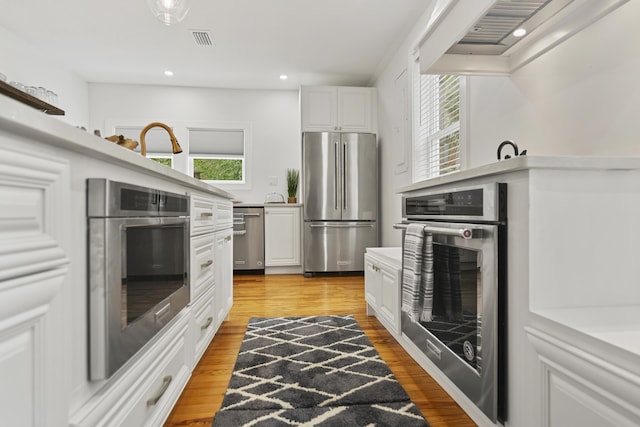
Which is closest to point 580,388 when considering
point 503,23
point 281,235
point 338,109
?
point 503,23

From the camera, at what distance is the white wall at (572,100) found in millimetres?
1269

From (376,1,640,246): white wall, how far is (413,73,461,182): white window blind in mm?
326

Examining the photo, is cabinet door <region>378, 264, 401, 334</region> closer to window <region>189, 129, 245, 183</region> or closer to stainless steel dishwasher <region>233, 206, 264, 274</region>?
stainless steel dishwasher <region>233, 206, 264, 274</region>

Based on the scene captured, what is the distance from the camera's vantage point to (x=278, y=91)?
5.12 metres

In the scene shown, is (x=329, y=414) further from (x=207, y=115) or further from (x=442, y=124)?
(x=207, y=115)

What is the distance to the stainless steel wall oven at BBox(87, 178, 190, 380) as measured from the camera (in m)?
0.71

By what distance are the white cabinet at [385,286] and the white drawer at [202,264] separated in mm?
994

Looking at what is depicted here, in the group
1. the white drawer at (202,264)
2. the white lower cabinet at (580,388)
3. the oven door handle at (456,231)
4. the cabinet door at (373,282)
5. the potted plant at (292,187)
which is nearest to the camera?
the white lower cabinet at (580,388)

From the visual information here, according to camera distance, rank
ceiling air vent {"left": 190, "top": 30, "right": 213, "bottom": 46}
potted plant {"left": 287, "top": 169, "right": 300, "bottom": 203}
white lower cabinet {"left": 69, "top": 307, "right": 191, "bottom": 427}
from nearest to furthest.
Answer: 1. white lower cabinet {"left": 69, "top": 307, "right": 191, "bottom": 427}
2. ceiling air vent {"left": 190, "top": 30, "right": 213, "bottom": 46}
3. potted plant {"left": 287, "top": 169, "right": 300, "bottom": 203}

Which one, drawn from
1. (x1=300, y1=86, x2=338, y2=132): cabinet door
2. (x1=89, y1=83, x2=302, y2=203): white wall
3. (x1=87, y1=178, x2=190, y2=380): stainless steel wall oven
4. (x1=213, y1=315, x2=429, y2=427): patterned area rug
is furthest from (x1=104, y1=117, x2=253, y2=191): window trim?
(x1=87, y1=178, x2=190, y2=380): stainless steel wall oven

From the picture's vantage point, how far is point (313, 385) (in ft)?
4.94

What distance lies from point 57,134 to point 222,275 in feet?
5.40

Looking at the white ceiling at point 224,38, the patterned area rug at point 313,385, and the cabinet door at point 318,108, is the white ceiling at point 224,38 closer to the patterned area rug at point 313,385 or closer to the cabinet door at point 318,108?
the cabinet door at point 318,108

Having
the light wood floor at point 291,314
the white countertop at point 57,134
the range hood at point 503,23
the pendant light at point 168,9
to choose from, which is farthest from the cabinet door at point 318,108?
the white countertop at point 57,134
